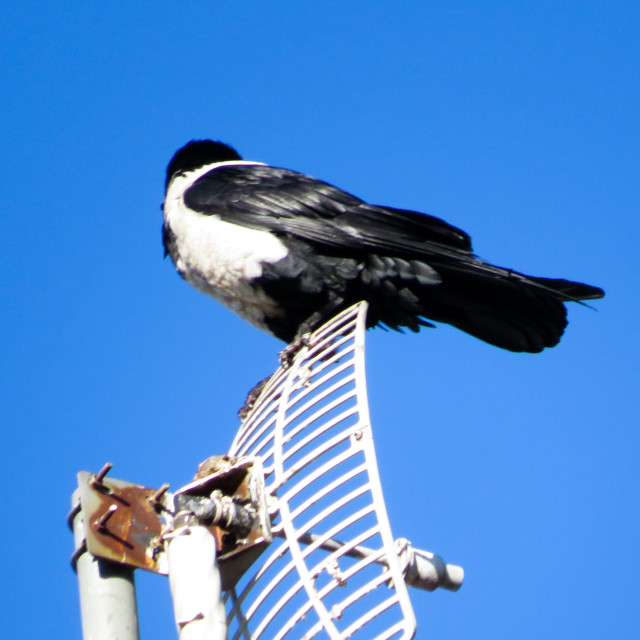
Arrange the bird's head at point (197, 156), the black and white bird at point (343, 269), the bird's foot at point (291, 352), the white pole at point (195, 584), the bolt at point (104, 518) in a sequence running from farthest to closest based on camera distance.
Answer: the bird's head at point (197, 156) < the black and white bird at point (343, 269) < the bird's foot at point (291, 352) < the bolt at point (104, 518) < the white pole at point (195, 584)

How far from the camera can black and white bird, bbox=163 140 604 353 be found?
5.51 meters

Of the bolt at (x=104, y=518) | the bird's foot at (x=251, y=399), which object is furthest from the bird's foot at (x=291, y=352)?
the bolt at (x=104, y=518)

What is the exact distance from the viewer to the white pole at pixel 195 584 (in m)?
2.29

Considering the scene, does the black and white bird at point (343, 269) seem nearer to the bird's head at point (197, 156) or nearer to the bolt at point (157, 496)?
the bird's head at point (197, 156)

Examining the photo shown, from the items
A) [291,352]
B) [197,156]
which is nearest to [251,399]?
[291,352]

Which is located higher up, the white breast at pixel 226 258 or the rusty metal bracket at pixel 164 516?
the white breast at pixel 226 258

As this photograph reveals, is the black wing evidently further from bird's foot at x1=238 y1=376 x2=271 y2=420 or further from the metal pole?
the metal pole

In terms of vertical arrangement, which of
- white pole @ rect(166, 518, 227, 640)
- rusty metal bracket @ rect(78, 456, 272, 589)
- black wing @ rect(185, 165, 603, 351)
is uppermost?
black wing @ rect(185, 165, 603, 351)

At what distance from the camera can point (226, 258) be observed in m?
5.57

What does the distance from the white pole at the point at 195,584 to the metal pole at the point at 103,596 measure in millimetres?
114

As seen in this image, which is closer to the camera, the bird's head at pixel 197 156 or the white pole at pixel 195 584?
the white pole at pixel 195 584

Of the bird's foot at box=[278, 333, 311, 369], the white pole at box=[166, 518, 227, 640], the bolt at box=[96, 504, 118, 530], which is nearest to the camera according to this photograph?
the white pole at box=[166, 518, 227, 640]

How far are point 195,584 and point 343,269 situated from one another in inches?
129

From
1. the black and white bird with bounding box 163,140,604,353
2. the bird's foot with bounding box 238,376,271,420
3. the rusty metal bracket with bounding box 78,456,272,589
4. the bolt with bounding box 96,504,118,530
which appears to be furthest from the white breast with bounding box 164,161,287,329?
the bolt with bounding box 96,504,118,530
